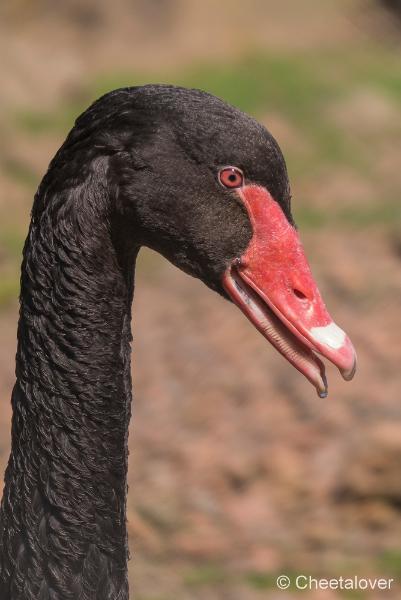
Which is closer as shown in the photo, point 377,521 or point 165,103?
point 165,103

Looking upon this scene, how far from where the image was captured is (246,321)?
766 centimetres

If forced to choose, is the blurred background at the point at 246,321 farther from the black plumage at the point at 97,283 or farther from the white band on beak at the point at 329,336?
the white band on beak at the point at 329,336

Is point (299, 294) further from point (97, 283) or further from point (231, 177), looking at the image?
point (97, 283)

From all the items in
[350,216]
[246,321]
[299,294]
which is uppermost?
[350,216]

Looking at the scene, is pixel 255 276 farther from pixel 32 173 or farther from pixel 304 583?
pixel 32 173

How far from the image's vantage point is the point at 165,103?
9.62 feet

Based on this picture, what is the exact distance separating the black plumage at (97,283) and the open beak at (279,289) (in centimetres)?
4

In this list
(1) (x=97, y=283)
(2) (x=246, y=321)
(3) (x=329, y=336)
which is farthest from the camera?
(2) (x=246, y=321)

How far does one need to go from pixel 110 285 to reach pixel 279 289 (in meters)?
0.45

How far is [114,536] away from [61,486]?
0.76 feet

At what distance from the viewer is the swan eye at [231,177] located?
296 centimetres

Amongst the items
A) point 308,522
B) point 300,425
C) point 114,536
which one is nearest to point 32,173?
point 300,425

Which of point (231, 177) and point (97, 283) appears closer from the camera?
point (231, 177)

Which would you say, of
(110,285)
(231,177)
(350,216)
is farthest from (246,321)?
(231,177)
